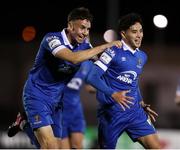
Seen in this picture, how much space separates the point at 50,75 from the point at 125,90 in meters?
0.99

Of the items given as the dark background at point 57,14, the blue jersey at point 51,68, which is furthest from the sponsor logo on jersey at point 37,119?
the dark background at point 57,14

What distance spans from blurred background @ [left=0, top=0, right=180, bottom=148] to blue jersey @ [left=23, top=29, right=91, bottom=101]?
11158mm

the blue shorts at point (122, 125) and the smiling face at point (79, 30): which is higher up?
the smiling face at point (79, 30)

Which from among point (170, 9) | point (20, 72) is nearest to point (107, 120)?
point (20, 72)

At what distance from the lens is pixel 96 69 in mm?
8539

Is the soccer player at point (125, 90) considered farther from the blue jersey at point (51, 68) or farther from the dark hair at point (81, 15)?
the dark hair at point (81, 15)

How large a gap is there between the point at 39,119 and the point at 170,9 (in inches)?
756

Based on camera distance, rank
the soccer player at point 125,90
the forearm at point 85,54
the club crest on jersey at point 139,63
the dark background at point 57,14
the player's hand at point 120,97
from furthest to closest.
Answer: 1. the dark background at point 57,14
2. the club crest on jersey at point 139,63
3. the soccer player at point 125,90
4. the player's hand at point 120,97
5. the forearm at point 85,54

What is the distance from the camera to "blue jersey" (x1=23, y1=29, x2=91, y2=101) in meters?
8.47

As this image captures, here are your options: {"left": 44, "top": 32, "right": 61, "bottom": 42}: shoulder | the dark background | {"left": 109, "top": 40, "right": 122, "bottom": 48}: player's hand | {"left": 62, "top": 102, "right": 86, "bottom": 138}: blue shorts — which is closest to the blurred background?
the dark background

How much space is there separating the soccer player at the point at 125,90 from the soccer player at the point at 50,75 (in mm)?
296

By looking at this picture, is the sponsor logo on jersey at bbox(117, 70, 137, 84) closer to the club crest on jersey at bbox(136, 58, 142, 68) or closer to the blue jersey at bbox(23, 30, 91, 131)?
the club crest on jersey at bbox(136, 58, 142, 68)

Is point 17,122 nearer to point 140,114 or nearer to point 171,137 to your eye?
point 140,114

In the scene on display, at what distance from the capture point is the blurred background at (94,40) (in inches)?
922
